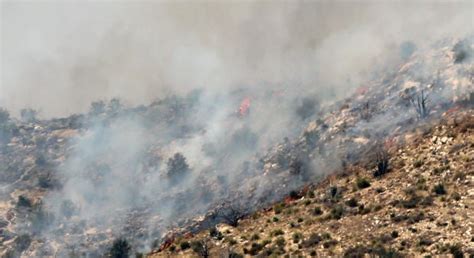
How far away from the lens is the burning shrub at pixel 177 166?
84188 mm

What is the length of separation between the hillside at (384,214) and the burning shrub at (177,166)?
3994 cm

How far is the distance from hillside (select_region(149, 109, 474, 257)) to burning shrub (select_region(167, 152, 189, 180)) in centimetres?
3994

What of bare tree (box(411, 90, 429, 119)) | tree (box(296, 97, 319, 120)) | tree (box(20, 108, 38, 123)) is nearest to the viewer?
bare tree (box(411, 90, 429, 119))

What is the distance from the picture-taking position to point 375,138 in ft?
188

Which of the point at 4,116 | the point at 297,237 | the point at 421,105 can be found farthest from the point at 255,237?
the point at 4,116

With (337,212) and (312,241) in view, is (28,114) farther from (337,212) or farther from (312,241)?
(312,241)

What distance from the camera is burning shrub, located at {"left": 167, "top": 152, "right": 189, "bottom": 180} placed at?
84188mm

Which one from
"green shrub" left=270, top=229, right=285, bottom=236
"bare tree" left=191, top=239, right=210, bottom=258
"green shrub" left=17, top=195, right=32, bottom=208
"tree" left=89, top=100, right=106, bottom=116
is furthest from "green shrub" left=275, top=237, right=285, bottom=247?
"tree" left=89, top=100, right=106, bottom=116

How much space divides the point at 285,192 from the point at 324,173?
5965 mm

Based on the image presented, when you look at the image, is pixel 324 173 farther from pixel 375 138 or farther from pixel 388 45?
pixel 388 45

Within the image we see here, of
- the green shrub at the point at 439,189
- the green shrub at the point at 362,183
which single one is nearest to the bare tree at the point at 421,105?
the green shrub at the point at 362,183

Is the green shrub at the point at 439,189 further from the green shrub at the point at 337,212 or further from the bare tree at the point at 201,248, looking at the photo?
the bare tree at the point at 201,248

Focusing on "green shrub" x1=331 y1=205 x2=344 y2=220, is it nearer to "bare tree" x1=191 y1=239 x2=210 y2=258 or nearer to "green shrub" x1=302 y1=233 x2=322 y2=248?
"green shrub" x1=302 y1=233 x2=322 y2=248

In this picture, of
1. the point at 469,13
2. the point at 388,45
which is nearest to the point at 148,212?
the point at 388,45
